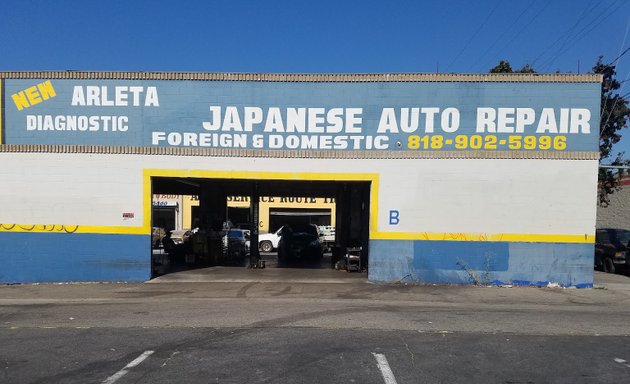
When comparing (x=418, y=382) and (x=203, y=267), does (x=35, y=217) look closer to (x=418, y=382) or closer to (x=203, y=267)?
(x=203, y=267)

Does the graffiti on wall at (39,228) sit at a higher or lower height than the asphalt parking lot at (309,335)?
higher

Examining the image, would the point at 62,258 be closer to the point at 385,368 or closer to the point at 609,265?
the point at 385,368

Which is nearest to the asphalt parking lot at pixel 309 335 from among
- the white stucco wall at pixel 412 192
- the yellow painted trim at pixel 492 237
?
the yellow painted trim at pixel 492 237

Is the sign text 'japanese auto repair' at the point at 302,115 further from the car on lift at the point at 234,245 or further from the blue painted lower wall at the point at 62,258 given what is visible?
the car on lift at the point at 234,245

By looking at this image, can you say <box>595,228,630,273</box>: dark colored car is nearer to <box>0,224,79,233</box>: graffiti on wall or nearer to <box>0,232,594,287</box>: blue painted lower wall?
<box>0,232,594,287</box>: blue painted lower wall

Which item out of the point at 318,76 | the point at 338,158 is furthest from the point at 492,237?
the point at 318,76

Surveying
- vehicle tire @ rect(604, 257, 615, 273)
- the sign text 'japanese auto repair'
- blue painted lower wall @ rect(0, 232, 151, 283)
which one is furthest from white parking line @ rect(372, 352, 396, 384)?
vehicle tire @ rect(604, 257, 615, 273)

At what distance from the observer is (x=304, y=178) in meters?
13.7

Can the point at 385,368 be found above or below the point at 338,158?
below

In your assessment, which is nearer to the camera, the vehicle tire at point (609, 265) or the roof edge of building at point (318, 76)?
the roof edge of building at point (318, 76)

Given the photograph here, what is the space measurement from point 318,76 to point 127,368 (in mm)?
9925

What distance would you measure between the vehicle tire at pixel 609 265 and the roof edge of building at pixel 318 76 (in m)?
8.11

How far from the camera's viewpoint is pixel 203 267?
17.5 m

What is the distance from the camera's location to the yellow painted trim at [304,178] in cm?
1346
